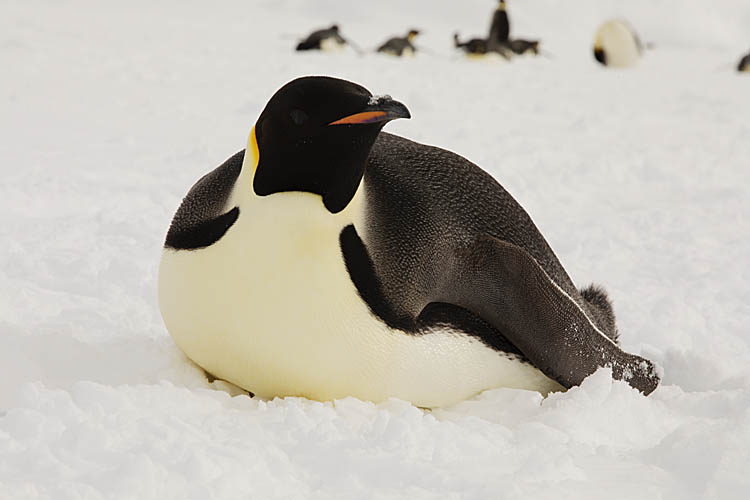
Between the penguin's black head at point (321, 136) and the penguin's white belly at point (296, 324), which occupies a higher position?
the penguin's black head at point (321, 136)

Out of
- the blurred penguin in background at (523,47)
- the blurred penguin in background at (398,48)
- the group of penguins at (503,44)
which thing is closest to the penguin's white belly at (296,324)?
the group of penguins at (503,44)

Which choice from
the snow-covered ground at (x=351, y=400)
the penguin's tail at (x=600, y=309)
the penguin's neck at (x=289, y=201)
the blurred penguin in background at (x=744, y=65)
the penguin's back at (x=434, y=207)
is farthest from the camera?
the blurred penguin in background at (x=744, y=65)

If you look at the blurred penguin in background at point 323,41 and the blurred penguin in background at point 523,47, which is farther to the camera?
the blurred penguin in background at point 523,47

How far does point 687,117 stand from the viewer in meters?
7.22

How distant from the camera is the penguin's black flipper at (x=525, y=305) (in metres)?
2.10

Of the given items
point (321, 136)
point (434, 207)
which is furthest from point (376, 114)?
point (434, 207)

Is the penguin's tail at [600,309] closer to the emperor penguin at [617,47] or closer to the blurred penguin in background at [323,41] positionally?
the blurred penguin in background at [323,41]

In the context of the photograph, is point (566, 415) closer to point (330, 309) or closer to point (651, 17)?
point (330, 309)

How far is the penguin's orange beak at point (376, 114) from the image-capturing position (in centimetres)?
174

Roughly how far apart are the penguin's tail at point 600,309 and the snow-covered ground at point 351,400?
0.71ft

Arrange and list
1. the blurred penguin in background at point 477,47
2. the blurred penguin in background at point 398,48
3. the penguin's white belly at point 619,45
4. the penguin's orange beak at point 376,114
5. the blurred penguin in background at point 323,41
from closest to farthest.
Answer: the penguin's orange beak at point 376,114
the blurred penguin in background at point 323,41
the blurred penguin in background at point 477,47
the blurred penguin in background at point 398,48
the penguin's white belly at point 619,45

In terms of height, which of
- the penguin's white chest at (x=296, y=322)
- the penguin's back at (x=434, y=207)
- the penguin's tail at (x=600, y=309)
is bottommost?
the penguin's tail at (x=600, y=309)

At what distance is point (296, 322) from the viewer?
1916mm

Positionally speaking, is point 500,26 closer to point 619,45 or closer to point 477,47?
point 619,45
